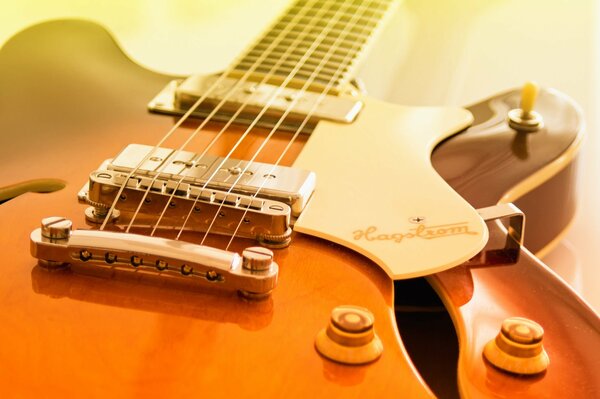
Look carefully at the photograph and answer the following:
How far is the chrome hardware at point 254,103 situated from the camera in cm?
107

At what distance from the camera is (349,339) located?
2.15 feet

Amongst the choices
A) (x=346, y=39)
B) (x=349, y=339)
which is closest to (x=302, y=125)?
(x=346, y=39)

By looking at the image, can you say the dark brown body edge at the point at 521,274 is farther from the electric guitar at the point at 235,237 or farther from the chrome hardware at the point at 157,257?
the chrome hardware at the point at 157,257

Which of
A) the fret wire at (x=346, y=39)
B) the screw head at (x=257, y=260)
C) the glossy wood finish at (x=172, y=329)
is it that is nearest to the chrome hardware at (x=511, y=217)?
the glossy wood finish at (x=172, y=329)

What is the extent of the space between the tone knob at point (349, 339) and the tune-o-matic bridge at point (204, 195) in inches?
5.9

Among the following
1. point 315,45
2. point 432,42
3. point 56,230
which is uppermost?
point 56,230

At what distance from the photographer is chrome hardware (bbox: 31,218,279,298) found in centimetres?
72

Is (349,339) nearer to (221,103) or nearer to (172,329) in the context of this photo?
(172,329)

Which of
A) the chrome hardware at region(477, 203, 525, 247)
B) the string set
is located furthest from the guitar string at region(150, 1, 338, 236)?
the chrome hardware at region(477, 203, 525, 247)

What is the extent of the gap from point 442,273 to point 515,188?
22cm

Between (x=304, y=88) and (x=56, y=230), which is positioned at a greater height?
(x=56, y=230)

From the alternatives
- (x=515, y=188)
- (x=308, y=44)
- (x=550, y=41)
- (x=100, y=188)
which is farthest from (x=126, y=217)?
(x=550, y=41)

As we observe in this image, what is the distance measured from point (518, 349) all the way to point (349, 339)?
0.13m

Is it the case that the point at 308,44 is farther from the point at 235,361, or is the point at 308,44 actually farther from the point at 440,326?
the point at 235,361
